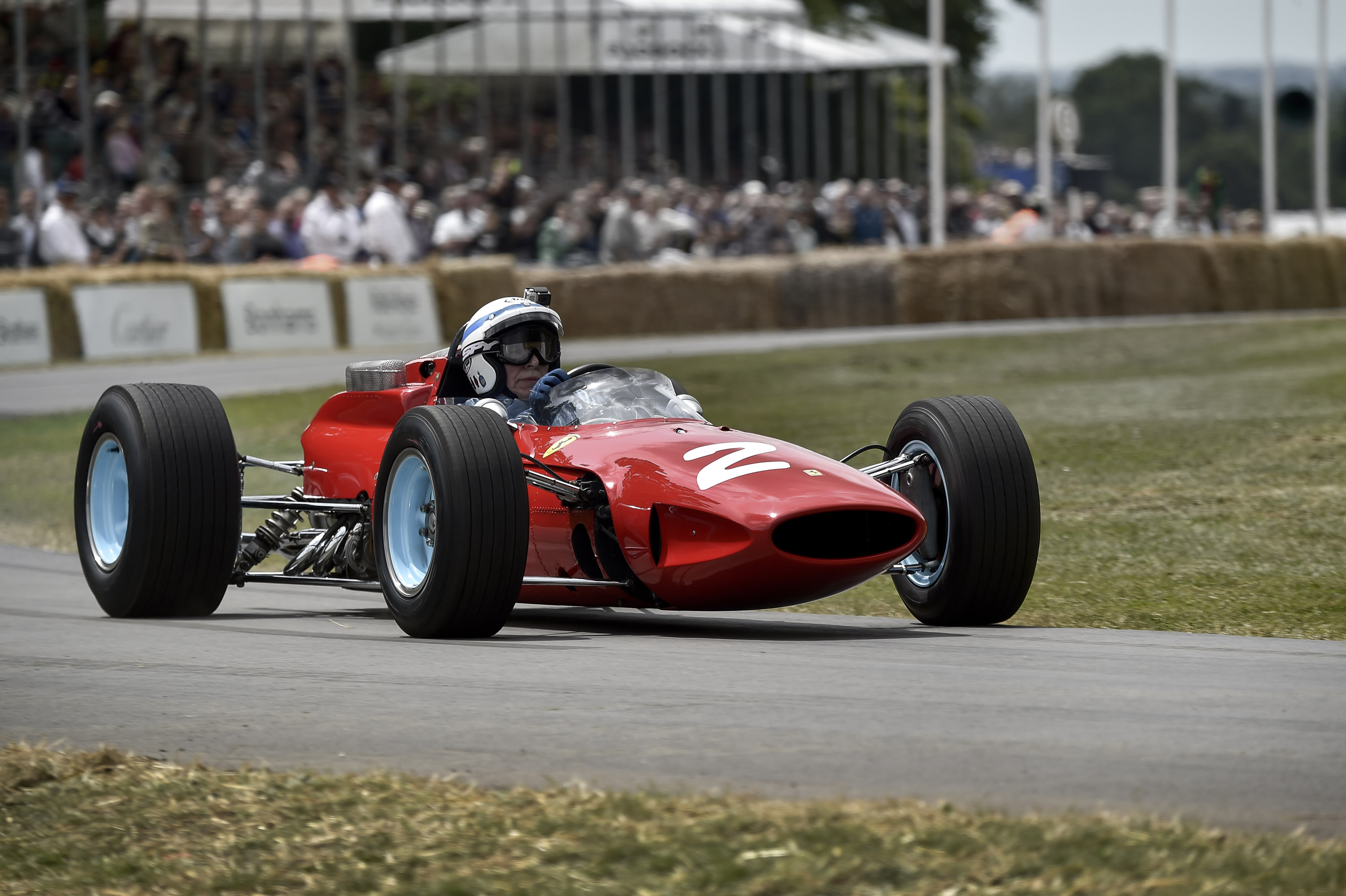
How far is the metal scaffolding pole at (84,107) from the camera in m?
24.2

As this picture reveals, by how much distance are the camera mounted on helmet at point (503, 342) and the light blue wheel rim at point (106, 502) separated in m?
1.52

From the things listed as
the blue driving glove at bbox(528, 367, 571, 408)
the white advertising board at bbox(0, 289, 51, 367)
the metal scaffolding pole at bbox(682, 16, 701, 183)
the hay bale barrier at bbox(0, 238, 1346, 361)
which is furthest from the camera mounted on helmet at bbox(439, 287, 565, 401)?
the metal scaffolding pole at bbox(682, 16, 701, 183)

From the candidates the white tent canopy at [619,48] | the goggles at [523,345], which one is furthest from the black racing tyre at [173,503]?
the white tent canopy at [619,48]

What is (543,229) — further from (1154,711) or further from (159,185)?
(1154,711)

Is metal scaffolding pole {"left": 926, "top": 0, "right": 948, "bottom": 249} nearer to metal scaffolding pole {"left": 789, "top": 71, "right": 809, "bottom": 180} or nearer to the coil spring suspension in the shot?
metal scaffolding pole {"left": 789, "top": 71, "right": 809, "bottom": 180}

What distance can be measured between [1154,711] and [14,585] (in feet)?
19.8

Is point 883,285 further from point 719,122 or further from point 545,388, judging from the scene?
point 545,388

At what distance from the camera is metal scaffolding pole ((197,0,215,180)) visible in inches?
1032

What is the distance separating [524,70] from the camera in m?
33.6

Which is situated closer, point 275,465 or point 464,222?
point 275,465

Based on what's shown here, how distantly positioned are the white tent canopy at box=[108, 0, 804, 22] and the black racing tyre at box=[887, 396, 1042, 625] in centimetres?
2224

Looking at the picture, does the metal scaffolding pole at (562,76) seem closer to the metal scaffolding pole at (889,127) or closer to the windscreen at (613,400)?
the metal scaffolding pole at (889,127)

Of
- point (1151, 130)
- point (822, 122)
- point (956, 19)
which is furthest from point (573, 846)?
point (1151, 130)

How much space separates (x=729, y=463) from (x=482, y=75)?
25983 mm
